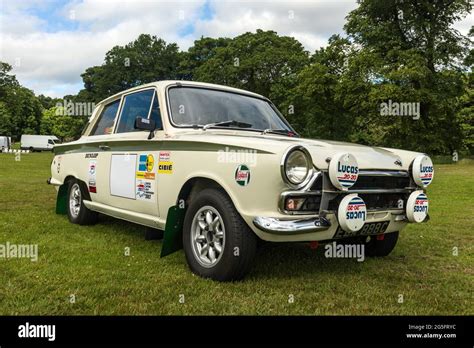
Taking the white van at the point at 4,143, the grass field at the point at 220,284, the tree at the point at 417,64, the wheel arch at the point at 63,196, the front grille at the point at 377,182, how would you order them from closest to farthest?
the grass field at the point at 220,284, the front grille at the point at 377,182, the wheel arch at the point at 63,196, the tree at the point at 417,64, the white van at the point at 4,143

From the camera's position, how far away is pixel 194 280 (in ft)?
13.1

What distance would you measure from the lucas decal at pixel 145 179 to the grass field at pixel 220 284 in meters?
0.68

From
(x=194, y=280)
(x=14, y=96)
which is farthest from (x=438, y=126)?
(x=14, y=96)

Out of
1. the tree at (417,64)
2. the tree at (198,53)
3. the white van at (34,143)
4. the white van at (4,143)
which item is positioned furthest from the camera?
the white van at (34,143)

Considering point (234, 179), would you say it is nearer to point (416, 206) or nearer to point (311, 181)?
point (311, 181)

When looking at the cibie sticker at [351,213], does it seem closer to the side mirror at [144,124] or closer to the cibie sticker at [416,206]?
the cibie sticker at [416,206]

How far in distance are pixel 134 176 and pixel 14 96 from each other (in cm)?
5903

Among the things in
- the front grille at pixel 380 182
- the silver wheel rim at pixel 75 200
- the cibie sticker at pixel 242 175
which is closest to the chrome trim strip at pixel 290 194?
the cibie sticker at pixel 242 175

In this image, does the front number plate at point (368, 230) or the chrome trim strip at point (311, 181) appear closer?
the chrome trim strip at point (311, 181)

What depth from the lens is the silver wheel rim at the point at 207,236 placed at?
3980 mm

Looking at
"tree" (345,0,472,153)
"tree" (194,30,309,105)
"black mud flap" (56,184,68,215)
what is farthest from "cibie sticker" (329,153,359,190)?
"tree" (194,30,309,105)

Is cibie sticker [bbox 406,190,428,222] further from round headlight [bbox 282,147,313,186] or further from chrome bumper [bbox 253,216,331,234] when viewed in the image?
round headlight [bbox 282,147,313,186]
